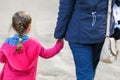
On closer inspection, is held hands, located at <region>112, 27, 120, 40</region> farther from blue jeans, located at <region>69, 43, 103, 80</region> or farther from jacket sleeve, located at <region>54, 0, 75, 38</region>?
jacket sleeve, located at <region>54, 0, 75, 38</region>

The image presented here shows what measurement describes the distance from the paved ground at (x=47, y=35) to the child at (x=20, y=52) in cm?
18

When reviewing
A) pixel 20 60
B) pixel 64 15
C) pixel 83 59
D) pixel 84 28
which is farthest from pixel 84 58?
pixel 20 60

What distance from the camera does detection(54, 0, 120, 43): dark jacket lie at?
4641 millimetres

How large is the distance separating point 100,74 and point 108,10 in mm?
2087

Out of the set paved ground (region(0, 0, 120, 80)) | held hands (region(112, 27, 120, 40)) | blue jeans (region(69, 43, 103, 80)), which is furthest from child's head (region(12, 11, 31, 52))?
held hands (region(112, 27, 120, 40))

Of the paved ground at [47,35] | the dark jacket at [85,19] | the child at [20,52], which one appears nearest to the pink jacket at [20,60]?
the child at [20,52]

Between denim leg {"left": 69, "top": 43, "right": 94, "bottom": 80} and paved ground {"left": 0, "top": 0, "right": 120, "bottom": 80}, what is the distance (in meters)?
0.68

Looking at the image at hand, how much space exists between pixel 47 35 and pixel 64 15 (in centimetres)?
342

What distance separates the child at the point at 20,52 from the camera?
4.69m

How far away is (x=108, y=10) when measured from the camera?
4.66 meters

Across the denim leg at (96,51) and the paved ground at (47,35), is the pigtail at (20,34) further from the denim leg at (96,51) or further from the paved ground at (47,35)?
the denim leg at (96,51)

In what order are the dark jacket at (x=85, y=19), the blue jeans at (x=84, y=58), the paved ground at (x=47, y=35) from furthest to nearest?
the paved ground at (x=47, y=35) < the blue jeans at (x=84, y=58) < the dark jacket at (x=85, y=19)

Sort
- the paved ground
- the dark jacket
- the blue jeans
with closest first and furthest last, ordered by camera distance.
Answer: the dark jacket → the blue jeans → the paved ground

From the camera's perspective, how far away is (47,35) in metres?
8.12
